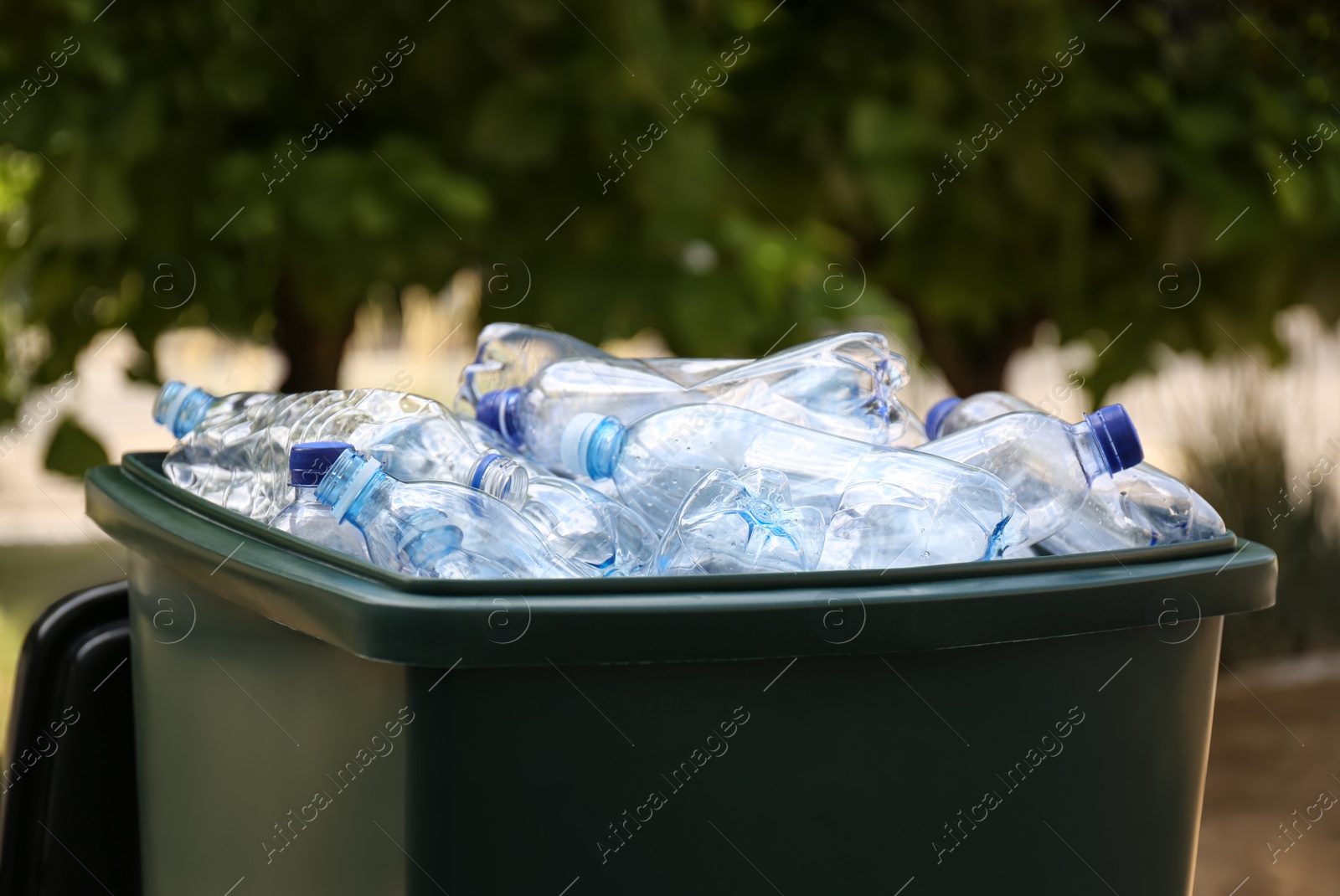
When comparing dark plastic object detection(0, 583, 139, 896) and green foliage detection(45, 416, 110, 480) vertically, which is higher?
green foliage detection(45, 416, 110, 480)

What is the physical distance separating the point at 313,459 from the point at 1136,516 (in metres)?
0.80

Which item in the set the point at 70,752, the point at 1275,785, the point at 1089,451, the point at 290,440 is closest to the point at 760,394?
the point at 1089,451

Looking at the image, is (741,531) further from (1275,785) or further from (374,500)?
(1275,785)

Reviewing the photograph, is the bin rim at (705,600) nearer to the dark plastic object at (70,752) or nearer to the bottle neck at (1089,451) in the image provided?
the bottle neck at (1089,451)

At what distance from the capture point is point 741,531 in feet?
3.15

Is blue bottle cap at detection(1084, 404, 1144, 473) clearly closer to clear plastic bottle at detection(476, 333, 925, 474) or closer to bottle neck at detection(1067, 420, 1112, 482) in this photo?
bottle neck at detection(1067, 420, 1112, 482)

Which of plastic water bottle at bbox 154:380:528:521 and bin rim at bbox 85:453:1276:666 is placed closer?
bin rim at bbox 85:453:1276:666

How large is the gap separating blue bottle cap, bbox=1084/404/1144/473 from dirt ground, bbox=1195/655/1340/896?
249 cm

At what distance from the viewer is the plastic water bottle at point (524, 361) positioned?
1.51 metres

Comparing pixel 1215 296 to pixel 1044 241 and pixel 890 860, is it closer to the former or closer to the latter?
pixel 1044 241

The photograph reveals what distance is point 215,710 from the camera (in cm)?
107

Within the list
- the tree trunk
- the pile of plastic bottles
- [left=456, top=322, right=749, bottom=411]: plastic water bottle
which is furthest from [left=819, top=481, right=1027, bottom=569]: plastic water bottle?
the tree trunk

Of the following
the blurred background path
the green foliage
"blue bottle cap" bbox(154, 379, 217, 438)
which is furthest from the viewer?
the blurred background path

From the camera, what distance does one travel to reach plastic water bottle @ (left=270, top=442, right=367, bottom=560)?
3.34 feet
